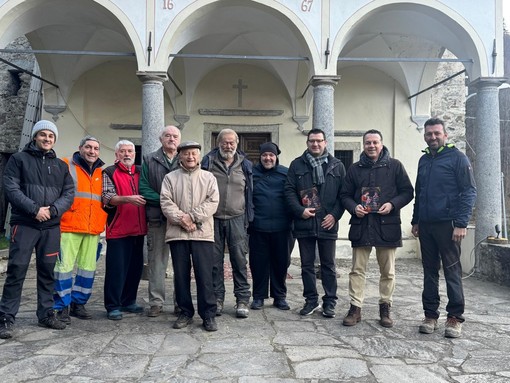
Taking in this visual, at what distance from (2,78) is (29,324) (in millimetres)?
10597

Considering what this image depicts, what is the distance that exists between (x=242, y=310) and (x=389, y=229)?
1624 millimetres

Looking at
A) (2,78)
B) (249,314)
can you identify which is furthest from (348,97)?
(2,78)

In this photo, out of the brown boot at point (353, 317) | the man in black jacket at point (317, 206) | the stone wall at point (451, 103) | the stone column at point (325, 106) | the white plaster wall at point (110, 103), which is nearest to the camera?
the brown boot at point (353, 317)

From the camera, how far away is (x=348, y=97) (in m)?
10.3

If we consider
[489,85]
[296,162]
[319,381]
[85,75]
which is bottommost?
[319,381]

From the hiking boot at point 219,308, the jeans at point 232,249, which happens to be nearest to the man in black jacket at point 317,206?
the jeans at point 232,249

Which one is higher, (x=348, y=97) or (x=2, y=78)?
(x=2, y=78)

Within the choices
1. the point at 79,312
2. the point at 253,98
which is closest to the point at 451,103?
the point at 253,98

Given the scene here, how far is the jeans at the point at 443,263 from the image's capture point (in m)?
4.11

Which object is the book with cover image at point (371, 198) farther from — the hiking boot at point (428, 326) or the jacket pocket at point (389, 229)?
the hiking boot at point (428, 326)

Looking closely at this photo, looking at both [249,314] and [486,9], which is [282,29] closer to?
[486,9]

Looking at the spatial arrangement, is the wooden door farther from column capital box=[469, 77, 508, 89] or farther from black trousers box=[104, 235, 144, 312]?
black trousers box=[104, 235, 144, 312]

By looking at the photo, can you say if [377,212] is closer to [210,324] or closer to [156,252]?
[210,324]

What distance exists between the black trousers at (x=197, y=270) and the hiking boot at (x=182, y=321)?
0.14 meters
